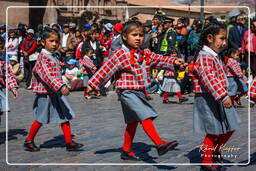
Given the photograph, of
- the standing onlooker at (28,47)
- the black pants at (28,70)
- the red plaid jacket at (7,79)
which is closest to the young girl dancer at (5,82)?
the red plaid jacket at (7,79)

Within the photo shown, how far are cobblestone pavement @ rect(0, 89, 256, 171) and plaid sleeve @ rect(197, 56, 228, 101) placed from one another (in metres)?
0.74

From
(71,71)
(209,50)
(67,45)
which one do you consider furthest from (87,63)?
(209,50)

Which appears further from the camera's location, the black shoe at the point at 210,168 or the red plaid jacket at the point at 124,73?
the red plaid jacket at the point at 124,73

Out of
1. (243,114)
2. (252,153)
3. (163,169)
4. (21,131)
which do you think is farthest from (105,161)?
(243,114)

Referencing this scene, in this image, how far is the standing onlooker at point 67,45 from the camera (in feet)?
45.8

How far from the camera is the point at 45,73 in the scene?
5352 millimetres

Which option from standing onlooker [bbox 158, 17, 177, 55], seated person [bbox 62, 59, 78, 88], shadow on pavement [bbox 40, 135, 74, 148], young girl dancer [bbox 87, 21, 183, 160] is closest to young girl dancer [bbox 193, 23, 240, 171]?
young girl dancer [bbox 87, 21, 183, 160]

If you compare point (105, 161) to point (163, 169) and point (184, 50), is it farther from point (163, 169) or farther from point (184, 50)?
point (184, 50)

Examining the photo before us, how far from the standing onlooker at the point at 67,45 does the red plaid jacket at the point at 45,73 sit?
838 centimetres

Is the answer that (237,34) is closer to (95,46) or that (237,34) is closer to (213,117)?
(95,46)

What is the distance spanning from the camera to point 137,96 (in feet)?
15.6

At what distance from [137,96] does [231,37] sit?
27.8 ft

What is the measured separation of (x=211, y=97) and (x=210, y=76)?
26 centimetres

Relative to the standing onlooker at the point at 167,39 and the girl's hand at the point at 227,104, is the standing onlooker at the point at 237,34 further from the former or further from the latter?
the girl's hand at the point at 227,104
